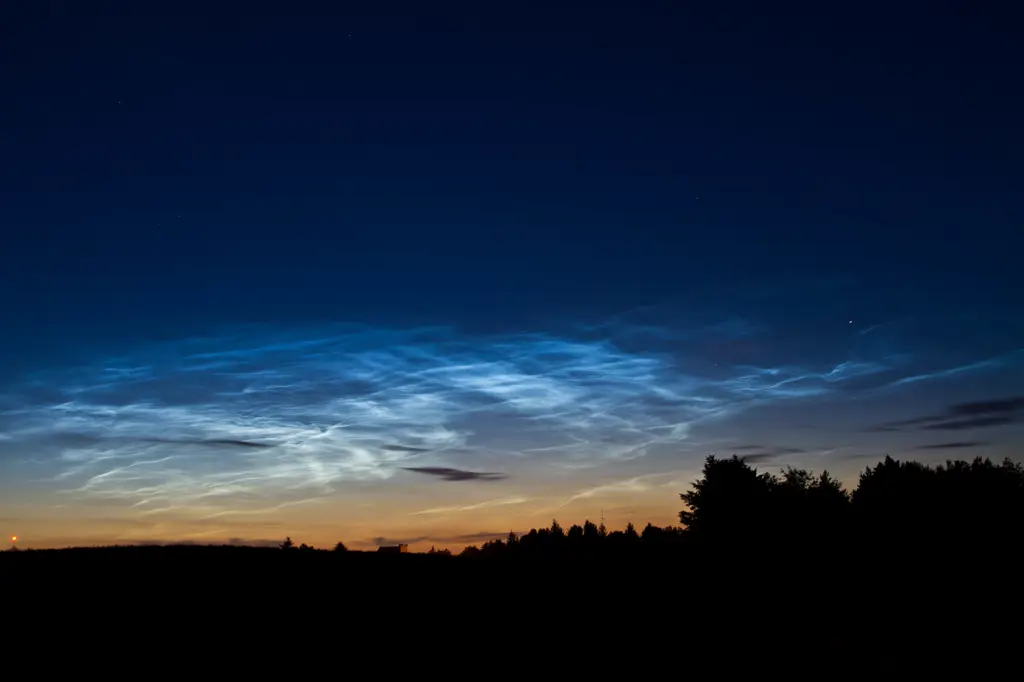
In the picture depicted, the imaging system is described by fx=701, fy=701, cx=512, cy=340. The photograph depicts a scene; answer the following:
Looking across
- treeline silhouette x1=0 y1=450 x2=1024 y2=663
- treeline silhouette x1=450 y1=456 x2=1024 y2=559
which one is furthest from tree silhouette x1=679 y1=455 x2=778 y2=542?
treeline silhouette x1=0 y1=450 x2=1024 y2=663

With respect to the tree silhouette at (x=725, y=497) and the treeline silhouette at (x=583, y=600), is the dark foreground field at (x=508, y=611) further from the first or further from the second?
the tree silhouette at (x=725, y=497)

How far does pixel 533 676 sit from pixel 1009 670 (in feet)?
47.1

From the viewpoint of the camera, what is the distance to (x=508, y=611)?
76.9 ft

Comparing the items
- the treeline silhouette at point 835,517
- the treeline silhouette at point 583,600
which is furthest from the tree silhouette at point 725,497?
the treeline silhouette at point 583,600

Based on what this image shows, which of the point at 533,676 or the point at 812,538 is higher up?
the point at 812,538

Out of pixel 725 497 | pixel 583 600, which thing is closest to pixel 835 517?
pixel 725 497

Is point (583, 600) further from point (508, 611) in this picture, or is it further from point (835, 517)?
point (835, 517)

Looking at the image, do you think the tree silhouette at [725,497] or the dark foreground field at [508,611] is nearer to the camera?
the dark foreground field at [508,611]

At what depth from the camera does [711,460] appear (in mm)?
94625

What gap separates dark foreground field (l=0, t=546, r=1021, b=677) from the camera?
64.4ft

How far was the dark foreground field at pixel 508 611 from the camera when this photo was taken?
19.6m

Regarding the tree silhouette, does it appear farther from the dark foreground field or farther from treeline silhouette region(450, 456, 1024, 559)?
the dark foreground field

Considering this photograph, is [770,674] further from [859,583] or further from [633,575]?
[859,583]

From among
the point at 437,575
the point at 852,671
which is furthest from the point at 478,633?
the point at 852,671
